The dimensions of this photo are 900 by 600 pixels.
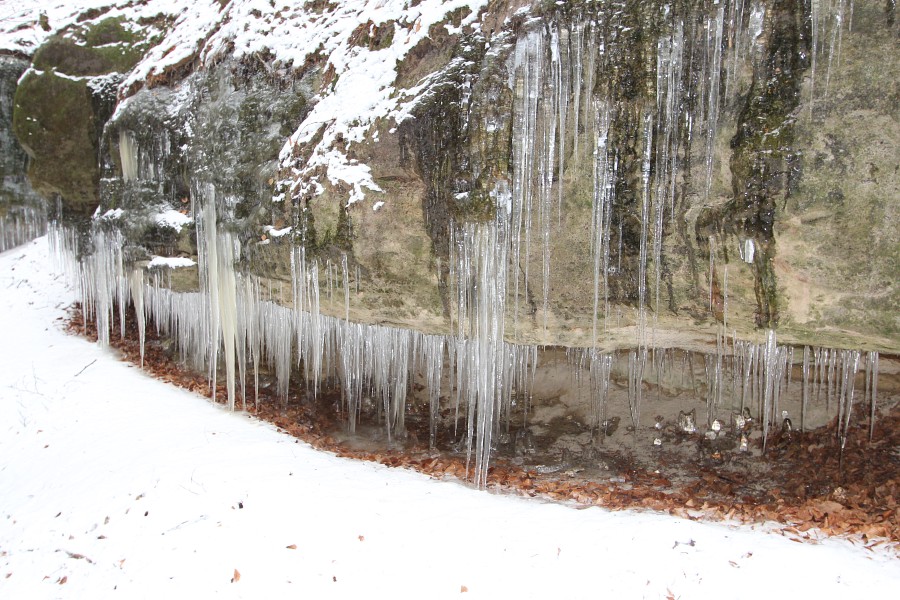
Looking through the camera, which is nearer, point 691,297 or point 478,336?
point 691,297

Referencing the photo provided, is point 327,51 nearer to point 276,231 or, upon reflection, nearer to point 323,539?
point 276,231

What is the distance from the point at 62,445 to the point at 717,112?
931cm

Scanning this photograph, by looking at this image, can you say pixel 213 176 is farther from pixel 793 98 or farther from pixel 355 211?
pixel 793 98

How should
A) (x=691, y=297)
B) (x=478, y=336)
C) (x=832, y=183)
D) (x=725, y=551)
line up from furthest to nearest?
(x=478, y=336) → (x=691, y=297) → (x=725, y=551) → (x=832, y=183)

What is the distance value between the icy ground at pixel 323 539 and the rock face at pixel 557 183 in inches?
50.1

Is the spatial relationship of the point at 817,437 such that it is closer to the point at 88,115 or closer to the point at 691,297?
the point at 691,297

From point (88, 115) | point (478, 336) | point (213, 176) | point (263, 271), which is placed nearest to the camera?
point (478, 336)

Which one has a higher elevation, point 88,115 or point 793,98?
point 88,115

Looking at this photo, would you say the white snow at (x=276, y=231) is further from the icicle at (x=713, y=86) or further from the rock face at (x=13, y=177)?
the rock face at (x=13, y=177)

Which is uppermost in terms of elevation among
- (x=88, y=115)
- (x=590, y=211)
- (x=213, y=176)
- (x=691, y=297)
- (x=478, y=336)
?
(x=88, y=115)

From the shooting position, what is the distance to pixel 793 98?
464 centimetres

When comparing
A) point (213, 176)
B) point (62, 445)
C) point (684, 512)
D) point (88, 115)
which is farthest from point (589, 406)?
point (88, 115)

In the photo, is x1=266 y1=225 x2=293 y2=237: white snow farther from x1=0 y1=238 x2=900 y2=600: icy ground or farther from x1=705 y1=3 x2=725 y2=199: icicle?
x1=705 y1=3 x2=725 y2=199: icicle

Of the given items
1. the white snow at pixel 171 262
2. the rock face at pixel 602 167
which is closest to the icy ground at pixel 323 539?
the rock face at pixel 602 167
